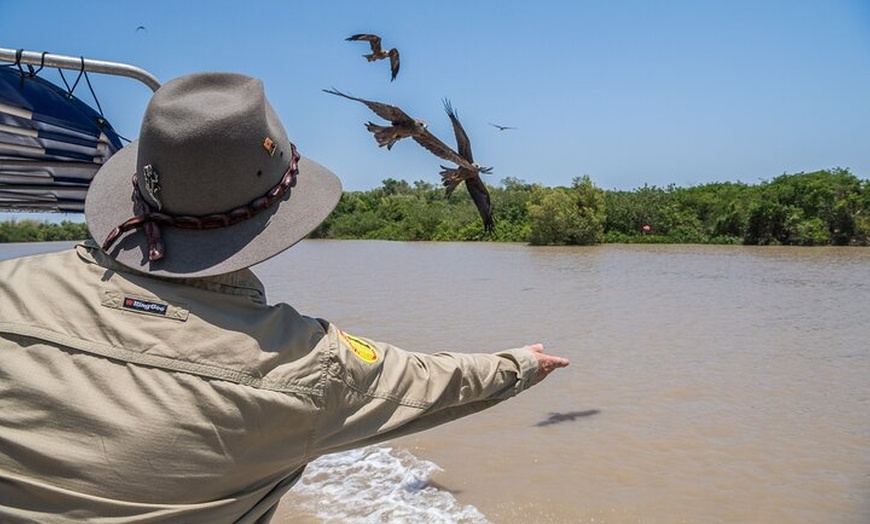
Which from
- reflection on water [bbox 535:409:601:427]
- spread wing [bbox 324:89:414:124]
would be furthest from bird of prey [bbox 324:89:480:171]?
reflection on water [bbox 535:409:601:427]

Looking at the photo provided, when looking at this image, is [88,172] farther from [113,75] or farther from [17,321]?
[17,321]

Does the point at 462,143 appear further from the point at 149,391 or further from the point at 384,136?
the point at 149,391

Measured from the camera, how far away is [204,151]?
41.1 inches

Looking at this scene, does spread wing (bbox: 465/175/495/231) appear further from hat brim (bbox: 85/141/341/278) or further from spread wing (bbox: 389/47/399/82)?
hat brim (bbox: 85/141/341/278)

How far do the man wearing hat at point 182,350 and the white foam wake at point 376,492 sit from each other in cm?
295

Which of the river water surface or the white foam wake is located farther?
the river water surface

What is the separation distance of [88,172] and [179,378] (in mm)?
1848

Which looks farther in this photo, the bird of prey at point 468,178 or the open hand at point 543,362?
the bird of prey at point 468,178

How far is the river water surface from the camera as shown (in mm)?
4266

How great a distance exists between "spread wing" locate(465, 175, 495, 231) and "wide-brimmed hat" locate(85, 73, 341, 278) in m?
1.24

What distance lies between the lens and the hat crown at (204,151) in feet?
3.43

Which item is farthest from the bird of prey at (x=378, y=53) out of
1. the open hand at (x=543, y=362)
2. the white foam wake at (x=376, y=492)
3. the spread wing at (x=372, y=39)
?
the white foam wake at (x=376, y=492)

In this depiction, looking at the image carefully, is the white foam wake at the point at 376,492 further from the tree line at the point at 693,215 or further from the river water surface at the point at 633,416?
the tree line at the point at 693,215

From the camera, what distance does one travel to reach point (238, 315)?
1.07 metres
